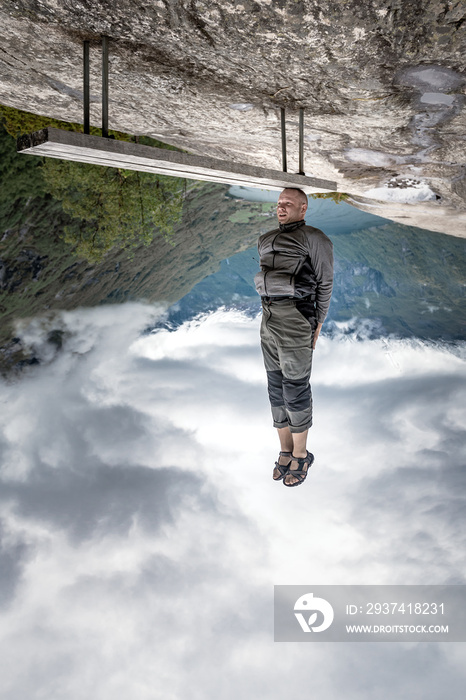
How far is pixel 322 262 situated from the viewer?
382cm

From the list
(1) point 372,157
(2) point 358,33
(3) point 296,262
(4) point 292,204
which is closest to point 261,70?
(2) point 358,33

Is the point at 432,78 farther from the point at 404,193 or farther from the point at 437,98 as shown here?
the point at 404,193

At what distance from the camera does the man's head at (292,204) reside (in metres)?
3.83

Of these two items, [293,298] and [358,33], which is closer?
[358,33]

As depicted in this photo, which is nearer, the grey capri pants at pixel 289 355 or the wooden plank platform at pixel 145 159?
the wooden plank platform at pixel 145 159

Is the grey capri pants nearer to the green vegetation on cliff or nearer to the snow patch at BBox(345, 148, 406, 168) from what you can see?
the snow patch at BBox(345, 148, 406, 168)

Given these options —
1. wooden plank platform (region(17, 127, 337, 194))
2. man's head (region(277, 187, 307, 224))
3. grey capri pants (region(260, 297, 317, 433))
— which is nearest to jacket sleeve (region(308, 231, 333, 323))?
grey capri pants (region(260, 297, 317, 433))

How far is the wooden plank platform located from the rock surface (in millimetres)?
609

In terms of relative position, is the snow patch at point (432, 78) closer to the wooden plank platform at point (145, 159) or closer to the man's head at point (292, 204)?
the wooden plank platform at point (145, 159)

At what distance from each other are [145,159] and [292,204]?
1.31m

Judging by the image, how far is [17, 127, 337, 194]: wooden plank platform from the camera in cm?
254

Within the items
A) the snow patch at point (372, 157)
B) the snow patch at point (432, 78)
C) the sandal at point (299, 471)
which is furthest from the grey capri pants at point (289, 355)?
the snow patch at point (372, 157)

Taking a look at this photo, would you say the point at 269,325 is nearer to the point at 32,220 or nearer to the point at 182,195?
the point at 32,220

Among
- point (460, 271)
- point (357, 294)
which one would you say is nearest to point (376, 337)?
point (357, 294)
